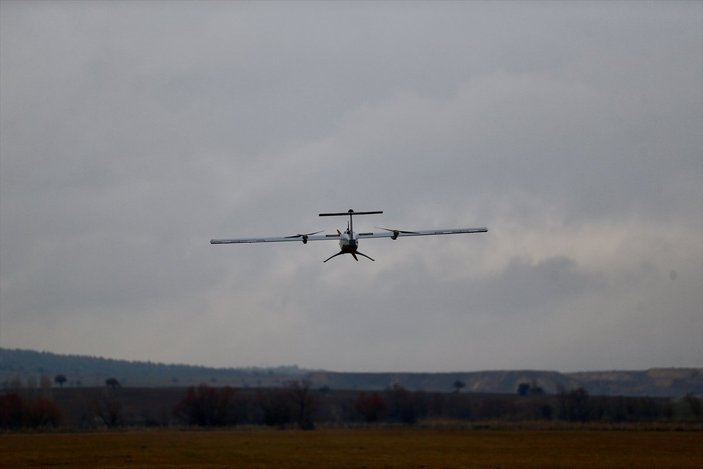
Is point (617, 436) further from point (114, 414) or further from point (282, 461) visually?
point (114, 414)

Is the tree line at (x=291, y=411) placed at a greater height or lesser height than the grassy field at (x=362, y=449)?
greater

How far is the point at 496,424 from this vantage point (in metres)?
158

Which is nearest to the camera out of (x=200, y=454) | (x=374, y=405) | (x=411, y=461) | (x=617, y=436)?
(x=411, y=461)

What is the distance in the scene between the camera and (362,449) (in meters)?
105

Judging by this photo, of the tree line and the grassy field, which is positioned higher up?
the tree line

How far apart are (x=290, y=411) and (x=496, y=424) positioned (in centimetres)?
3670

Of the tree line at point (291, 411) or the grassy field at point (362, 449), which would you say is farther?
the tree line at point (291, 411)

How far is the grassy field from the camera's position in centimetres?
8525

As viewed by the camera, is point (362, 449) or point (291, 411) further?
point (291, 411)

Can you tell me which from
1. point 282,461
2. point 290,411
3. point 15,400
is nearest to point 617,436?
point 282,461

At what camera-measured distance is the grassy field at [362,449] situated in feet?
280

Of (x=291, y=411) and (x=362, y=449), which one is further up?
(x=291, y=411)

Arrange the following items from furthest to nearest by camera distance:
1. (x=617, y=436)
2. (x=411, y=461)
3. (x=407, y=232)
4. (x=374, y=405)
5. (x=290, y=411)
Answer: (x=374, y=405)
(x=290, y=411)
(x=617, y=436)
(x=411, y=461)
(x=407, y=232)

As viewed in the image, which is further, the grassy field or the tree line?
the tree line
